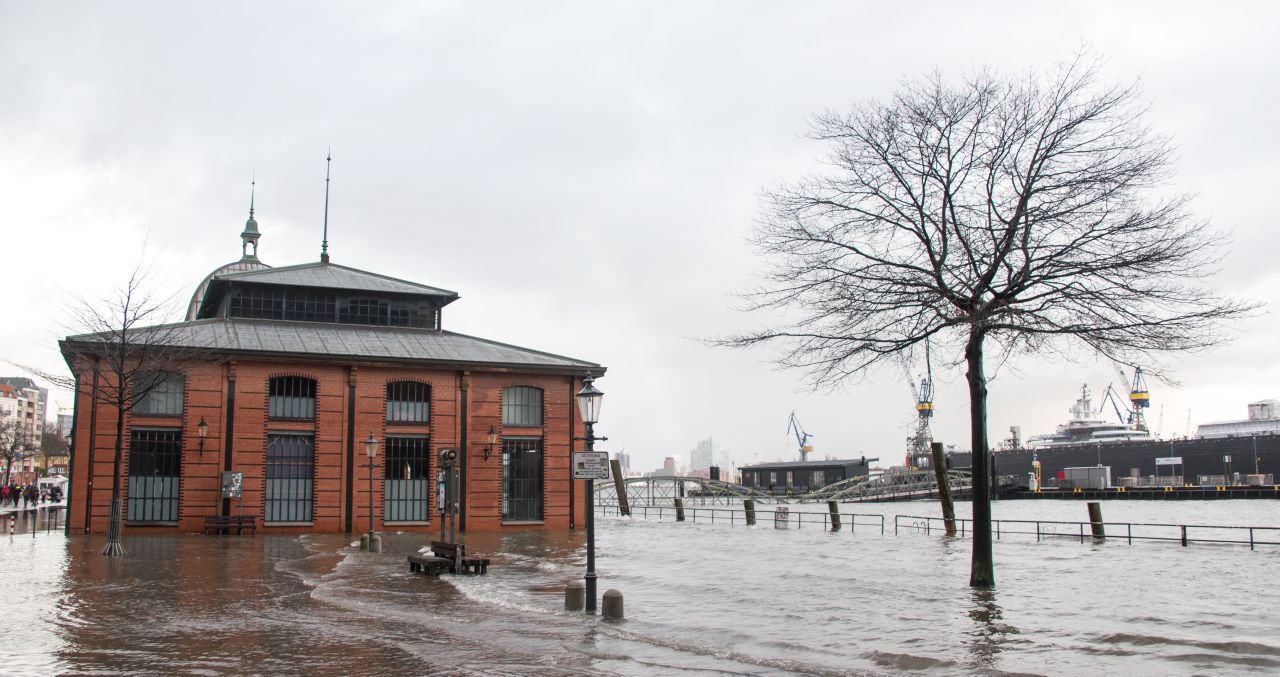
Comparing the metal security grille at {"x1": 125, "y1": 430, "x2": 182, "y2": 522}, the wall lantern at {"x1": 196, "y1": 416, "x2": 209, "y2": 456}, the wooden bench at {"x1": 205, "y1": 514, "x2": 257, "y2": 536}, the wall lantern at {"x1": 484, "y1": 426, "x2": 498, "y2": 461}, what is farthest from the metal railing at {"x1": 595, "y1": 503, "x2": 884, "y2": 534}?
the metal security grille at {"x1": 125, "y1": 430, "x2": 182, "y2": 522}

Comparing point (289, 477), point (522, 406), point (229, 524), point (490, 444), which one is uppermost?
point (522, 406)

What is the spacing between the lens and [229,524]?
3638 centimetres

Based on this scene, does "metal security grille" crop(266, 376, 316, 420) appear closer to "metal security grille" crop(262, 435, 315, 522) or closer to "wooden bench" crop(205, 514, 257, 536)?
"metal security grille" crop(262, 435, 315, 522)

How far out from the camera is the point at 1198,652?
46.3 feet

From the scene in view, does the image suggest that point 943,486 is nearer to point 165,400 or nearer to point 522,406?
point 522,406

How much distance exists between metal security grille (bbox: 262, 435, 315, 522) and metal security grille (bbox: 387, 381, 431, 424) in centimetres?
350

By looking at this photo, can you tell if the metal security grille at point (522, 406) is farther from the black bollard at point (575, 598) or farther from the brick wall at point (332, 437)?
the black bollard at point (575, 598)

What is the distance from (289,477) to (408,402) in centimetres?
551

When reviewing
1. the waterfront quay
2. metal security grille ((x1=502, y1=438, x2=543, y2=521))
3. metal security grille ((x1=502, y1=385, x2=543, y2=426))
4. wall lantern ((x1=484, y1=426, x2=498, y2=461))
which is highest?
metal security grille ((x1=502, y1=385, x2=543, y2=426))

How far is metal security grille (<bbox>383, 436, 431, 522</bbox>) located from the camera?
4050 cm

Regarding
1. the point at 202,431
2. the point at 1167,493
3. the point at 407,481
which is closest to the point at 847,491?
the point at 1167,493

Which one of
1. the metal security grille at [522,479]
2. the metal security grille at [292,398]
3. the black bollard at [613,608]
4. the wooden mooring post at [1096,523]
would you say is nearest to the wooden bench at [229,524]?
the metal security grille at [292,398]

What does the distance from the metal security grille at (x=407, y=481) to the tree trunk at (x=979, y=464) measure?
25822 mm

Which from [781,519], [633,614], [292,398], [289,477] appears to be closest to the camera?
[633,614]
